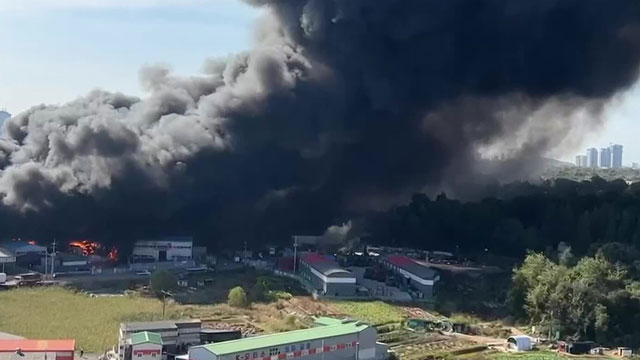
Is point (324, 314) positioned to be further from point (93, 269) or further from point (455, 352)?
point (93, 269)

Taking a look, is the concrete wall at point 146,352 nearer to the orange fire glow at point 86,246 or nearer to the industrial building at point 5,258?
the industrial building at point 5,258

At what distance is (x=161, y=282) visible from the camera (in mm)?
32094

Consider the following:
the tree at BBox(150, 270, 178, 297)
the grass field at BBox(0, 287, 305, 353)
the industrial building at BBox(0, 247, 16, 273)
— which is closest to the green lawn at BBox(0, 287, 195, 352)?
the grass field at BBox(0, 287, 305, 353)

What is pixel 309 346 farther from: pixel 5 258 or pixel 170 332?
pixel 5 258

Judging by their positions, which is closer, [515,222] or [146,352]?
[146,352]

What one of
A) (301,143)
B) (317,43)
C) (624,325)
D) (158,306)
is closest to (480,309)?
(624,325)

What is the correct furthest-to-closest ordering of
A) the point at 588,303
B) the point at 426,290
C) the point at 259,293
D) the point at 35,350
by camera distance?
the point at 426,290 → the point at 259,293 → the point at 588,303 → the point at 35,350

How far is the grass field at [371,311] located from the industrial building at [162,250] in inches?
383

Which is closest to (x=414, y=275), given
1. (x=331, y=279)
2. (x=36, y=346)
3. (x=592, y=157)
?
(x=331, y=279)

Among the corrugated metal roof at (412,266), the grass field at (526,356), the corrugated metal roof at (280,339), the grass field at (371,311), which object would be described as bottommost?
the grass field at (526,356)

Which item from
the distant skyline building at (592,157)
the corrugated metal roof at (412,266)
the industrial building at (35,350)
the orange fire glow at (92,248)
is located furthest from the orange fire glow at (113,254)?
the distant skyline building at (592,157)

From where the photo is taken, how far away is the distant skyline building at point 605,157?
18725 cm

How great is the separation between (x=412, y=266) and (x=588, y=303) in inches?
368

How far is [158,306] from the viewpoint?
2970cm
